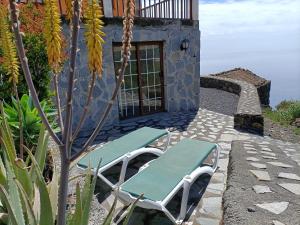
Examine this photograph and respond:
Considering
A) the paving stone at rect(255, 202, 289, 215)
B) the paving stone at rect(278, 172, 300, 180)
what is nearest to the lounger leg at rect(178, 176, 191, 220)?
the paving stone at rect(255, 202, 289, 215)

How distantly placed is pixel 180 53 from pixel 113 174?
5.79m

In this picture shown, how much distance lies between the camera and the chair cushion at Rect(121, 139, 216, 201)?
371cm

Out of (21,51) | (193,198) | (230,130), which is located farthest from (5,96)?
(230,130)

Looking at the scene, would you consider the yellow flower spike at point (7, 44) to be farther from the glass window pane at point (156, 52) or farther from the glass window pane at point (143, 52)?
the glass window pane at point (156, 52)

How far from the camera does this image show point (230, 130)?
8.20m

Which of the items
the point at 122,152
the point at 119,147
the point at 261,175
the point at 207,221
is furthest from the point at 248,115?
the point at 207,221

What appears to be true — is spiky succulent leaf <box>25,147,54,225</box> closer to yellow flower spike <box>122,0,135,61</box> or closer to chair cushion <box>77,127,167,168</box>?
yellow flower spike <box>122,0,135,61</box>

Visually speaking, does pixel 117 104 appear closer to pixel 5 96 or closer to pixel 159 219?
pixel 5 96

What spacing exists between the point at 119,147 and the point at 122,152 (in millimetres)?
280

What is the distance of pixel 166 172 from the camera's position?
4.20 m

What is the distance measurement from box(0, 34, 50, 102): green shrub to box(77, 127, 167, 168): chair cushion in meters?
1.40

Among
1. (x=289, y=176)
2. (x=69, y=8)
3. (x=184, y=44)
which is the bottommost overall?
(x=289, y=176)

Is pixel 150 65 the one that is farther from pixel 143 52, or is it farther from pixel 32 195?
pixel 32 195

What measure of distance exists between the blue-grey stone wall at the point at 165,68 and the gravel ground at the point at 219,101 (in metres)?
1.09
